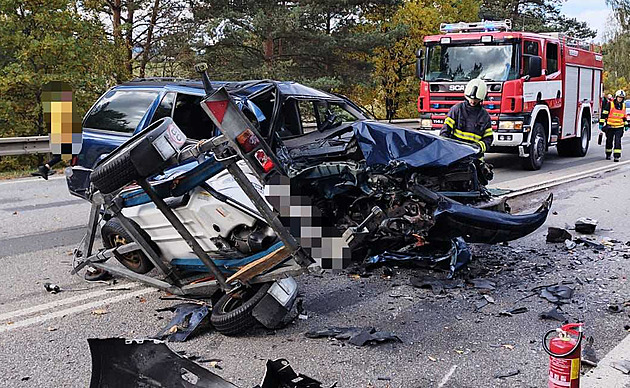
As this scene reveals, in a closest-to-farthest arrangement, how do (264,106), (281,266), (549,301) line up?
(281,266) → (549,301) → (264,106)

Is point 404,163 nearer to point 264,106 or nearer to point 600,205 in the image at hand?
point 264,106

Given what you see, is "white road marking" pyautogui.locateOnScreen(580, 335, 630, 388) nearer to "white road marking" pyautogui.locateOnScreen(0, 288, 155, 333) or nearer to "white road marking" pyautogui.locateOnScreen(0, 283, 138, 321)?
"white road marking" pyautogui.locateOnScreen(0, 288, 155, 333)

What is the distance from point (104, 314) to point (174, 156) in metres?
1.58

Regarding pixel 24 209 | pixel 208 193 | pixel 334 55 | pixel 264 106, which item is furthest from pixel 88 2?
pixel 208 193

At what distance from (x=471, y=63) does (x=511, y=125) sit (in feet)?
5.04

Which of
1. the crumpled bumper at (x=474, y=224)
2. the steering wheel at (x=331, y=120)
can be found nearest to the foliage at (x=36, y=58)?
the steering wheel at (x=331, y=120)

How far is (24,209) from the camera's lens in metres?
8.43

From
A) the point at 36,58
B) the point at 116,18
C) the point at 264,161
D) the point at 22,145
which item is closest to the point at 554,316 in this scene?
the point at 264,161

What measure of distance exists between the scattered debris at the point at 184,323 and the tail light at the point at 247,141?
1.36 m

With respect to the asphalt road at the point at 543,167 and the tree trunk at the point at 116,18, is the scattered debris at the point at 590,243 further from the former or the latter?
the tree trunk at the point at 116,18

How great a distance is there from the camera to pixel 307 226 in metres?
3.82

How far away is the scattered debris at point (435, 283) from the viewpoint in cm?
503

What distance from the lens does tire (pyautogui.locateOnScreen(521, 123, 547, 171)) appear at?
1255 centimetres

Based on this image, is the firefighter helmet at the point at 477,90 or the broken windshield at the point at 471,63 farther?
the broken windshield at the point at 471,63
